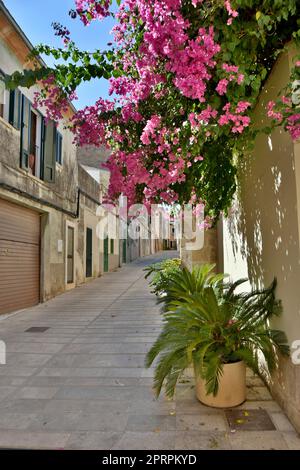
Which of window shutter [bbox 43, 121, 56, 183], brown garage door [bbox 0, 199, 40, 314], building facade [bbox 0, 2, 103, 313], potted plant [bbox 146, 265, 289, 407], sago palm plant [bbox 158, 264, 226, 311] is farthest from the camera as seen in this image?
window shutter [bbox 43, 121, 56, 183]

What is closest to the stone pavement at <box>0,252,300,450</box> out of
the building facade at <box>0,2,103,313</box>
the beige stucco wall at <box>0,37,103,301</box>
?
the building facade at <box>0,2,103,313</box>

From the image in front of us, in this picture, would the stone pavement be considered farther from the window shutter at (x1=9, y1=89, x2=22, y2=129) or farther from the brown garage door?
the window shutter at (x1=9, y1=89, x2=22, y2=129)

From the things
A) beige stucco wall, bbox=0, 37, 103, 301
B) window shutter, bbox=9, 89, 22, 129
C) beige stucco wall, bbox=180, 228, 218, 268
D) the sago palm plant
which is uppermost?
window shutter, bbox=9, 89, 22, 129

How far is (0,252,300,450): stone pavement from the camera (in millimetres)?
2758

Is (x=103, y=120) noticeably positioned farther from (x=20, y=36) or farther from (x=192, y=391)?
(x=20, y=36)

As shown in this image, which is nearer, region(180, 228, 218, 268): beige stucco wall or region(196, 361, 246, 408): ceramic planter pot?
region(196, 361, 246, 408): ceramic planter pot

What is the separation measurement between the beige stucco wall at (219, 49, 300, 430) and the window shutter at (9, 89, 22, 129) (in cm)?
543

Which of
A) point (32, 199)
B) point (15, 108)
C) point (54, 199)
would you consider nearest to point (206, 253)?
point (32, 199)

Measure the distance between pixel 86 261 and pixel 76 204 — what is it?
8.81 feet

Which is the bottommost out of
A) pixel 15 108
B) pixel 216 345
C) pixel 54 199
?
pixel 216 345

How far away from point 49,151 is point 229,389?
8359 millimetres

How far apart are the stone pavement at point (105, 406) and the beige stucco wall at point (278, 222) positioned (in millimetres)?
434

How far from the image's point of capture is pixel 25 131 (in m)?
8.65

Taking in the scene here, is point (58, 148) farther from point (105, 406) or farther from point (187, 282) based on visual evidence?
point (105, 406)
